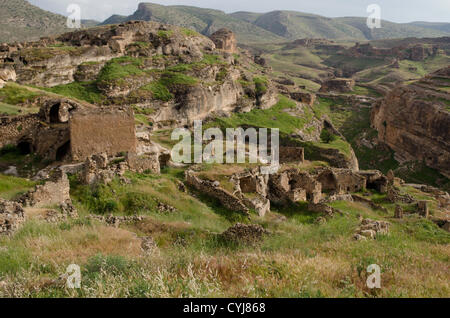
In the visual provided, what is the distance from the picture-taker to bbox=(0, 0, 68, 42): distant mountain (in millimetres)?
88706

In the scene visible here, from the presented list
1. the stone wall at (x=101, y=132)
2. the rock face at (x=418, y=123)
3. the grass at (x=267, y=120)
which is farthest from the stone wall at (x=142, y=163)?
the rock face at (x=418, y=123)

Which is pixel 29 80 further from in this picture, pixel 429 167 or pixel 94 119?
pixel 429 167

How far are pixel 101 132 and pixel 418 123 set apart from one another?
42474 mm

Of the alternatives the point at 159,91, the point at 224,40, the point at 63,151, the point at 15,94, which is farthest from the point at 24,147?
the point at 224,40

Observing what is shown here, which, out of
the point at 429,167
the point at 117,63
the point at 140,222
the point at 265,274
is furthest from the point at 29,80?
the point at 429,167

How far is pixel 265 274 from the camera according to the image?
4590mm

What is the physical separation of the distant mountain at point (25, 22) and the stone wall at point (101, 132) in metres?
88.5

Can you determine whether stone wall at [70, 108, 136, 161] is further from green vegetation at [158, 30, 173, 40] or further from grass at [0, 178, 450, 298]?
green vegetation at [158, 30, 173, 40]

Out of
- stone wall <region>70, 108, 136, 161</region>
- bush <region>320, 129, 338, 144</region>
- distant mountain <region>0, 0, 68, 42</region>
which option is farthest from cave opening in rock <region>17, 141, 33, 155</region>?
distant mountain <region>0, 0, 68, 42</region>

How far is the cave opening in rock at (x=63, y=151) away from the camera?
14.5 meters

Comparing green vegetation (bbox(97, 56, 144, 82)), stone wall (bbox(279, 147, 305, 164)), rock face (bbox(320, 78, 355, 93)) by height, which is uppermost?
green vegetation (bbox(97, 56, 144, 82))

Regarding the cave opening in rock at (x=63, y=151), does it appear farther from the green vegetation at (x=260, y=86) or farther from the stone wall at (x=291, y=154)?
the green vegetation at (x=260, y=86)

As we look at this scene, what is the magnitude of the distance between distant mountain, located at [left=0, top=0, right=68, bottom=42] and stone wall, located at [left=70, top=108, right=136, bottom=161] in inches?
3485
